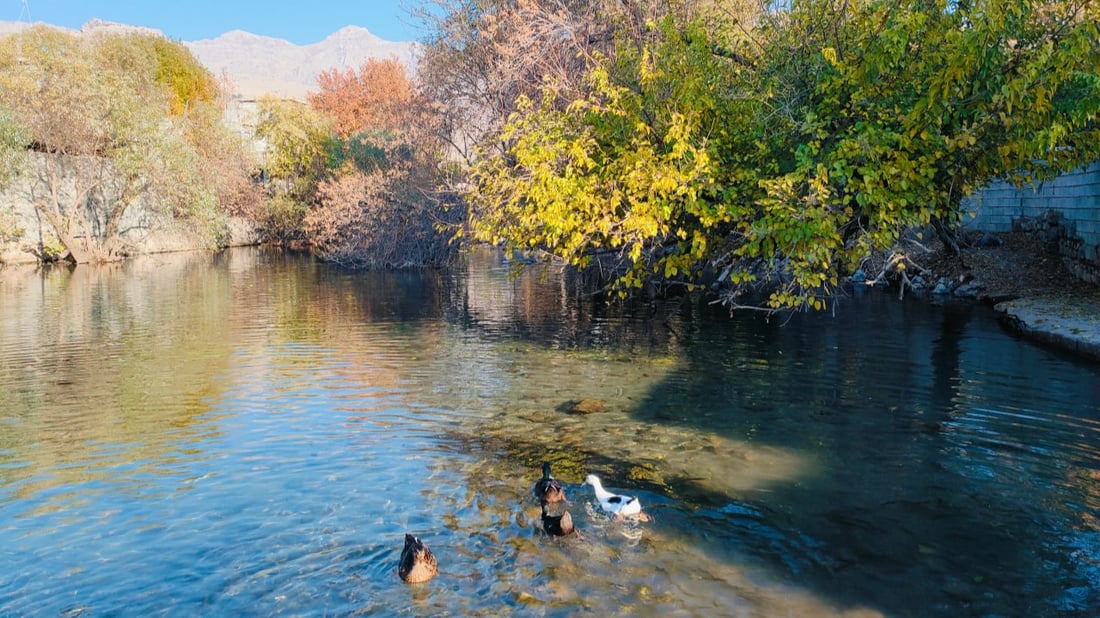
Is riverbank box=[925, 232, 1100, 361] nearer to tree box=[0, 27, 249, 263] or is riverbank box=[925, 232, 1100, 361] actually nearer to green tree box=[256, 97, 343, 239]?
tree box=[0, 27, 249, 263]

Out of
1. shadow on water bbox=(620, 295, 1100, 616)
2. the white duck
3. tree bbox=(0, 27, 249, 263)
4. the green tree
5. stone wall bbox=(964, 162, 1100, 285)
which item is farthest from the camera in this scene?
the green tree

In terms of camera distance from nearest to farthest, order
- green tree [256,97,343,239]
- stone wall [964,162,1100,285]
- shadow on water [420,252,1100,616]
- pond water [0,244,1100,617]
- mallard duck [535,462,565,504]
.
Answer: pond water [0,244,1100,617], shadow on water [420,252,1100,616], mallard duck [535,462,565,504], stone wall [964,162,1100,285], green tree [256,97,343,239]

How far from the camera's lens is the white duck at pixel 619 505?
9.45 metres

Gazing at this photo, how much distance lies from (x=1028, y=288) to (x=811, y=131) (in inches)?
559

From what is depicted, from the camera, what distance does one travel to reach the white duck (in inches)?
372

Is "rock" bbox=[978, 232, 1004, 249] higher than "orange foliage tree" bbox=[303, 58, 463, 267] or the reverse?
the reverse

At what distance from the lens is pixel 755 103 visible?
16.2m

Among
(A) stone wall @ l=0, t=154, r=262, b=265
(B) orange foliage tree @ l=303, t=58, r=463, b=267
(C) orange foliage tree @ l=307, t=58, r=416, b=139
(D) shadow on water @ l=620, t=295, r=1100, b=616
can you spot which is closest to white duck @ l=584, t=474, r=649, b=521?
(D) shadow on water @ l=620, t=295, r=1100, b=616

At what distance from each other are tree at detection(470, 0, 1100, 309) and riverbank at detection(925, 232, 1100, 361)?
16.3 ft

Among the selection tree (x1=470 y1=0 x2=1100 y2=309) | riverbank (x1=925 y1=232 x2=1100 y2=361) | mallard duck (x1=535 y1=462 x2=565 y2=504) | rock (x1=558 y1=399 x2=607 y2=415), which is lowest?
mallard duck (x1=535 y1=462 x2=565 y2=504)

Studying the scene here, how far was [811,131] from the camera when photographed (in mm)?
15383

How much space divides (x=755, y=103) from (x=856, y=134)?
2119 mm

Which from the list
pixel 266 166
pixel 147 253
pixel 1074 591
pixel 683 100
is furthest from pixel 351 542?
pixel 266 166

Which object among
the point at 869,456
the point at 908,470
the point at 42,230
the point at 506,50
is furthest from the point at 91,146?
the point at 908,470
